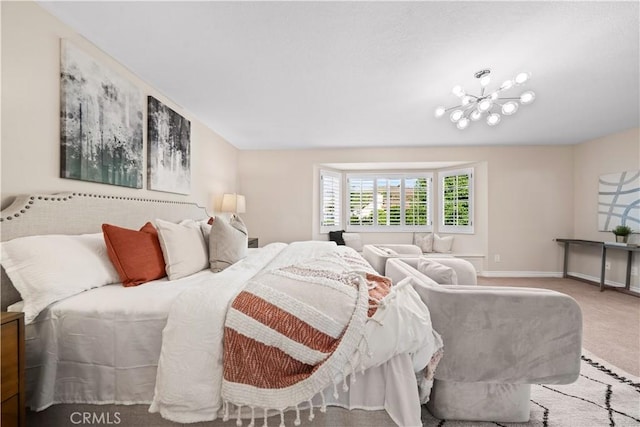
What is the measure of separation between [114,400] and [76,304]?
1.54 ft

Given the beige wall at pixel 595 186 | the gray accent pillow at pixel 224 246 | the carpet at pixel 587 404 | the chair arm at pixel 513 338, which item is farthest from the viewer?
the beige wall at pixel 595 186

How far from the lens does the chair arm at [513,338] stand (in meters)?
1.39

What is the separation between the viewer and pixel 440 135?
14.3ft

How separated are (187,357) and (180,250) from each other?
914 mm

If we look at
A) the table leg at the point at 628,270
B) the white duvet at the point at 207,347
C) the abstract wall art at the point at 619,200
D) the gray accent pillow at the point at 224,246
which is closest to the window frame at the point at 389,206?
the abstract wall art at the point at 619,200

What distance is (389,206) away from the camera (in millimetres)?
5801

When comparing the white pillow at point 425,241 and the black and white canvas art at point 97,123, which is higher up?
the black and white canvas art at point 97,123

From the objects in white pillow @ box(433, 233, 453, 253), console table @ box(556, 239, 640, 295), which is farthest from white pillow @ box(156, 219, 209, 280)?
console table @ box(556, 239, 640, 295)

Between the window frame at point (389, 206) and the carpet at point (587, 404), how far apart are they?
383cm

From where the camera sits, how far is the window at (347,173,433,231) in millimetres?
5754

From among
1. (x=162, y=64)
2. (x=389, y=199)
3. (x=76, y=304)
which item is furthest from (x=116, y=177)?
(x=389, y=199)

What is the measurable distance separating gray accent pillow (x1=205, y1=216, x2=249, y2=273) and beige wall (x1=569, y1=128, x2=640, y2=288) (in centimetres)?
549

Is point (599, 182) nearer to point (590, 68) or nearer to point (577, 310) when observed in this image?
point (590, 68)

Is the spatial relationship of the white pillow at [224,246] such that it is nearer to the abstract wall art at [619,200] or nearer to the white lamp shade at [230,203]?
the white lamp shade at [230,203]
